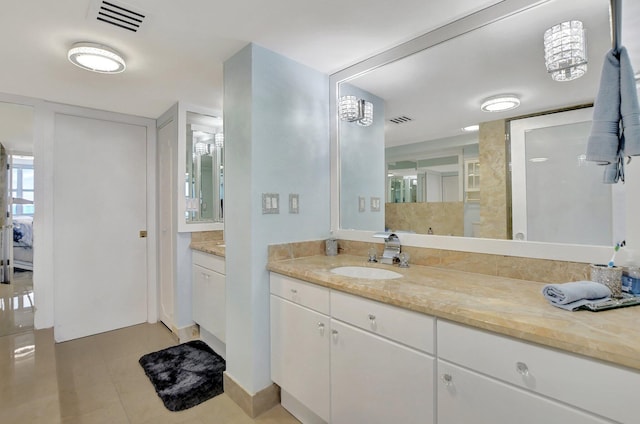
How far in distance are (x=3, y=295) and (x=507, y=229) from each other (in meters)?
4.02

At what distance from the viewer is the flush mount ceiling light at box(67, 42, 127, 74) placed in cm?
184

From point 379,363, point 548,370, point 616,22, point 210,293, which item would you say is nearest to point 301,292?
point 379,363

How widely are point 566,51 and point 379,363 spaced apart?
1.56m

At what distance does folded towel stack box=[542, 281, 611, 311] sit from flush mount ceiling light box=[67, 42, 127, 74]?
8.41ft

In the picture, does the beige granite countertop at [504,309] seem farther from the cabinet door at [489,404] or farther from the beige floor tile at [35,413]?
the beige floor tile at [35,413]

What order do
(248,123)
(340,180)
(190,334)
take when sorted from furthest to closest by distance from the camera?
(190,334) < (340,180) < (248,123)

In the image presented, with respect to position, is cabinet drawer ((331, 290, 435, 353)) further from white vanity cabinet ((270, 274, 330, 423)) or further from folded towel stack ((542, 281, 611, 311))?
folded towel stack ((542, 281, 611, 311))

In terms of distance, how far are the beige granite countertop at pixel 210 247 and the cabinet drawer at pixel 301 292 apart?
2.25 ft

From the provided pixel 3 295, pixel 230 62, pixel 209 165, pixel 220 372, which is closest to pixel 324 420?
pixel 220 372

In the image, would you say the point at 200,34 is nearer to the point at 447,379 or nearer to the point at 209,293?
the point at 209,293

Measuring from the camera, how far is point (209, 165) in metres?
3.11

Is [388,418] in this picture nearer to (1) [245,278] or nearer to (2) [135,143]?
(1) [245,278]

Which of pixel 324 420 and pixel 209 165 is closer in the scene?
pixel 324 420

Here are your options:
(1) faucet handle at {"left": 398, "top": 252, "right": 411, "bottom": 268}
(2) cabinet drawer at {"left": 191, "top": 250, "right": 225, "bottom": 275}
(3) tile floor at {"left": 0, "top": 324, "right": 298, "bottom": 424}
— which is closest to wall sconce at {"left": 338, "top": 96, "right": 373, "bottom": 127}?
(1) faucet handle at {"left": 398, "top": 252, "right": 411, "bottom": 268}
